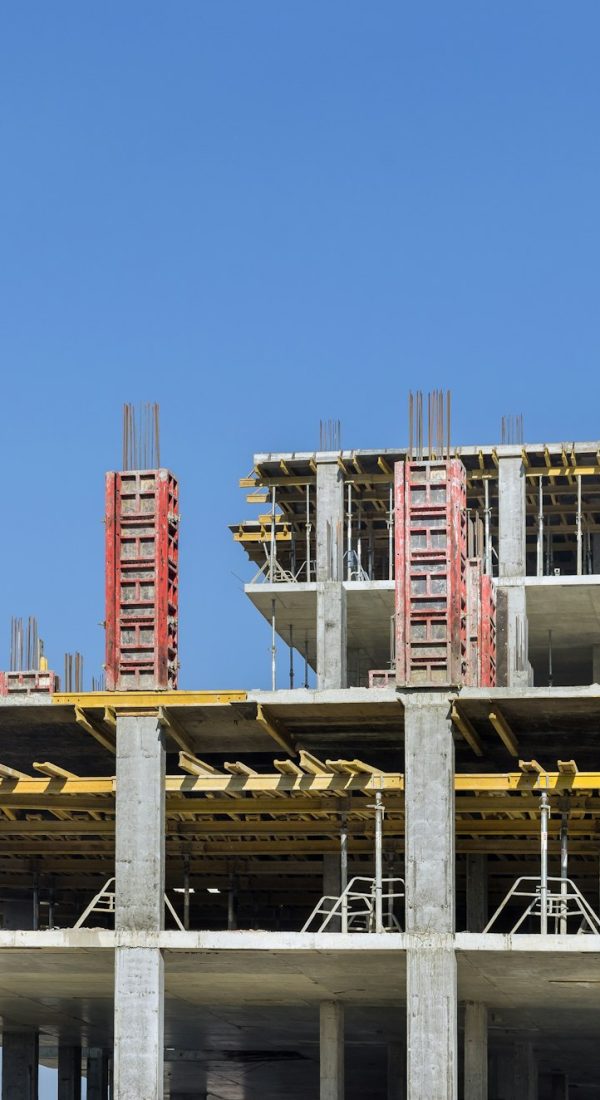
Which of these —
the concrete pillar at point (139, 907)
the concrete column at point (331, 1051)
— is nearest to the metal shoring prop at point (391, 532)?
the concrete column at point (331, 1051)

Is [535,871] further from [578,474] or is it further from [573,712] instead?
[578,474]

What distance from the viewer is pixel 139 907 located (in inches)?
1505

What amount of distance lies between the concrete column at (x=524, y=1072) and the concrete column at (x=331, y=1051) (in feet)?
27.8

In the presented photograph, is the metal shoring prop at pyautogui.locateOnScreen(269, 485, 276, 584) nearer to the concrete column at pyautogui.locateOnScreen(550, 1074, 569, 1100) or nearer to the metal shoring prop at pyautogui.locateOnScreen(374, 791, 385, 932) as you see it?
the concrete column at pyautogui.locateOnScreen(550, 1074, 569, 1100)

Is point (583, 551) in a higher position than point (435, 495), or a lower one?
higher

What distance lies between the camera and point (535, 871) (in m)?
46.6

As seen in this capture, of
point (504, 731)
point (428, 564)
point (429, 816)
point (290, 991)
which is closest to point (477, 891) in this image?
point (290, 991)

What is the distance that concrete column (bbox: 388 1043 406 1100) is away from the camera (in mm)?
52312

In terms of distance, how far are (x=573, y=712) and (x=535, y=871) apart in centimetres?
886

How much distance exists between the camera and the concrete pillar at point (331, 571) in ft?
184

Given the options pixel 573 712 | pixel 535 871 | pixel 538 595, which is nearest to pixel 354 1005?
pixel 535 871

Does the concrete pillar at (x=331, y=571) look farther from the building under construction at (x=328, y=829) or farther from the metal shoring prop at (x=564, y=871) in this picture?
the metal shoring prop at (x=564, y=871)

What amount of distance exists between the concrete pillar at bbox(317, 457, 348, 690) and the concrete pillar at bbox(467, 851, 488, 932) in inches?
472

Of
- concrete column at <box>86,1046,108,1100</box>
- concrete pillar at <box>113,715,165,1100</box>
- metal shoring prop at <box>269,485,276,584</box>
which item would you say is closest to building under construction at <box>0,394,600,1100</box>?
concrete pillar at <box>113,715,165,1100</box>
